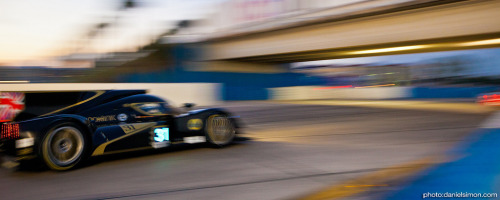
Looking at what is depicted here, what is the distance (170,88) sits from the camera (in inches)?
896

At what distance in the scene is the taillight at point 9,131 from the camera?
5223 millimetres

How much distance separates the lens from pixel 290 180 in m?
4.71

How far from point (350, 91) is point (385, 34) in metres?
11.9

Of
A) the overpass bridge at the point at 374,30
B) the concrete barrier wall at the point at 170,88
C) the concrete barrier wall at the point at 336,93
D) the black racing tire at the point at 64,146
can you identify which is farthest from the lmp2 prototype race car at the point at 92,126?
the concrete barrier wall at the point at 336,93

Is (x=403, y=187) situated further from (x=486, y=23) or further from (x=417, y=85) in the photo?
(x=417, y=85)

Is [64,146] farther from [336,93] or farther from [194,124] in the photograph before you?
[336,93]

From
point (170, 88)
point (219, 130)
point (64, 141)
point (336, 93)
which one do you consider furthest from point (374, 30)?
point (64, 141)

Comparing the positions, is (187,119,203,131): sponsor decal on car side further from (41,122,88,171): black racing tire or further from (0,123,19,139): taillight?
(0,123,19,139): taillight

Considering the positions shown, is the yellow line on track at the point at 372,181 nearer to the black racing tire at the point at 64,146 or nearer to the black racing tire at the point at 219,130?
the black racing tire at the point at 219,130

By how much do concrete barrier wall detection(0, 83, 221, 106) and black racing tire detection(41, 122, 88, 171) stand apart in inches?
596

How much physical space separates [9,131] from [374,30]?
2075 cm

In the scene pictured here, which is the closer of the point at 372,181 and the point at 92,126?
the point at 372,181

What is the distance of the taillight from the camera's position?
5223mm

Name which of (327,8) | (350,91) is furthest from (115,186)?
(350,91)
